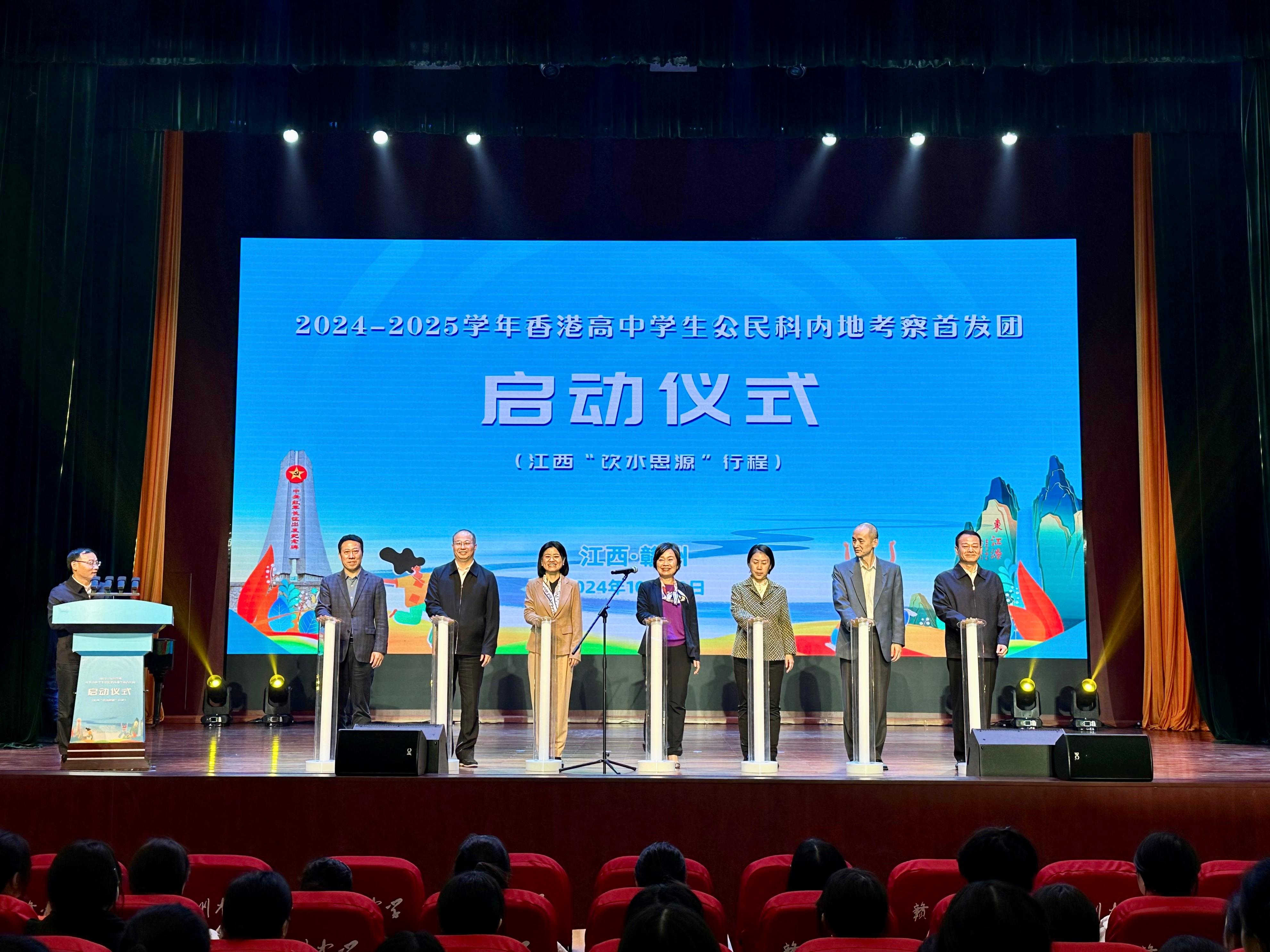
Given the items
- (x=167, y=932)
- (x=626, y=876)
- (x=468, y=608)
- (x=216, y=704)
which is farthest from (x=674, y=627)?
(x=167, y=932)

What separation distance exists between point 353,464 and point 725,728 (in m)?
3.35

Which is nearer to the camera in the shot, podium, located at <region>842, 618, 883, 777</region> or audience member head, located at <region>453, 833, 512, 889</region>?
audience member head, located at <region>453, 833, 512, 889</region>

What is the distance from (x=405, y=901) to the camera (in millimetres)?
3268

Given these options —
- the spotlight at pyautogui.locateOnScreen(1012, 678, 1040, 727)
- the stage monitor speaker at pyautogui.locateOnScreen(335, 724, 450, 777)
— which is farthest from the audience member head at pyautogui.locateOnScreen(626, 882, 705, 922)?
the spotlight at pyautogui.locateOnScreen(1012, 678, 1040, 727)

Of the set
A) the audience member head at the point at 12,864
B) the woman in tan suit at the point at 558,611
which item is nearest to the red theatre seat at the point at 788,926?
the audience member head at the point at 12,864

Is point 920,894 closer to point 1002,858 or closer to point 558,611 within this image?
point 1002,858

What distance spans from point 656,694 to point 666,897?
3.46 m

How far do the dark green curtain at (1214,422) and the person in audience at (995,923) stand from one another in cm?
761

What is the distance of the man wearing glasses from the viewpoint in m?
6.44

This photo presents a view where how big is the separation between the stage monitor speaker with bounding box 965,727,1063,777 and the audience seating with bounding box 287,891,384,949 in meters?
3.26

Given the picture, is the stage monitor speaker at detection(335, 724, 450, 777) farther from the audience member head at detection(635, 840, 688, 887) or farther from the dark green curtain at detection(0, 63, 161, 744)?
the dark green curtain at detection(0, 63, 161, 744)

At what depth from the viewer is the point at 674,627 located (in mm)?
6488

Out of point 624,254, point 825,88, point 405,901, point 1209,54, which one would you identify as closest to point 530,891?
point 405,901

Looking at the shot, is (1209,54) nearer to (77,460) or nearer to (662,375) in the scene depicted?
(662,375)
